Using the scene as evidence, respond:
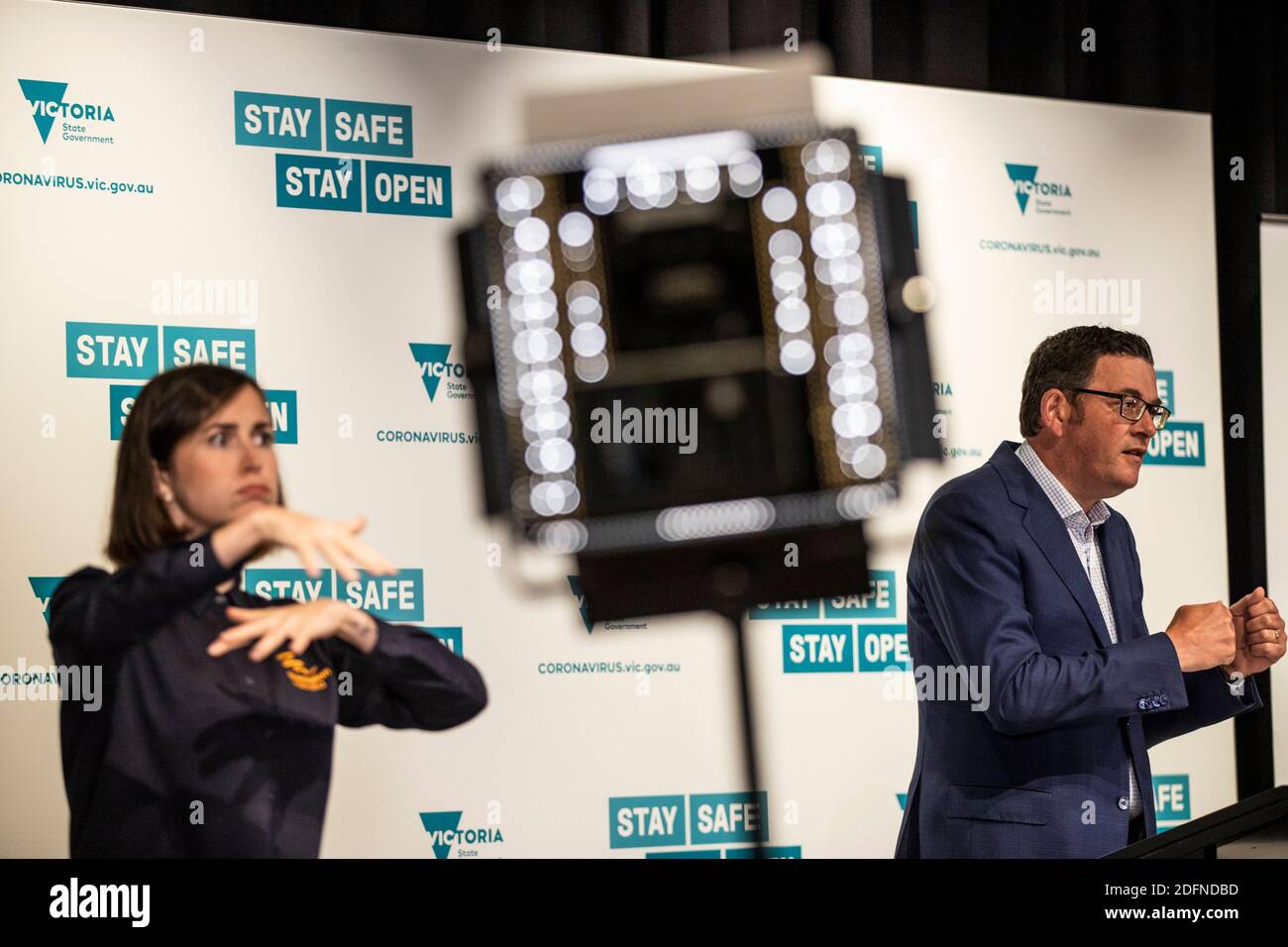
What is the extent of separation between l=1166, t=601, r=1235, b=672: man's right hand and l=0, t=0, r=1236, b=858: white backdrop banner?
639 mm

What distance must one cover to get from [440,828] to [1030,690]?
158cm

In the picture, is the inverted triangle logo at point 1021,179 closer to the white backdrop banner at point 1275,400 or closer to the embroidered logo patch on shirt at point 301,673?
the white backdrop banner at point 1275,400

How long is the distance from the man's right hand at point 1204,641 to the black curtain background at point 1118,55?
61.8 inches

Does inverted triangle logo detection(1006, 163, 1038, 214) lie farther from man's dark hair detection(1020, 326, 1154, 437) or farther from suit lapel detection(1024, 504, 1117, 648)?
suit lapel detection(1024, 504, 1117, 648)

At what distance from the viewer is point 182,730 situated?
246 centimetres

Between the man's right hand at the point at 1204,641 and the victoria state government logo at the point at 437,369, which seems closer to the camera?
the man's right hand at the point at 1204,641

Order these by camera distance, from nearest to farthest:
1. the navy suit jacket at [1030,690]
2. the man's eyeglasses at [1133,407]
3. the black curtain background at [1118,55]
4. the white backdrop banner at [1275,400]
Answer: the navy suit jacket at [1030,690] → the man's eyeglasses at [1133,407] → the black curtain background at [1118,55] → the white backdrop banner at [1275,400]

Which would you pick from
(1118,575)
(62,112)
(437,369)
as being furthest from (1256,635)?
(62,112)

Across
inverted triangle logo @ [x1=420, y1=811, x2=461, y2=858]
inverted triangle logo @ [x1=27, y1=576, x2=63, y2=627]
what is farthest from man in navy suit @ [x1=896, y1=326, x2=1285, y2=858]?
inverted triangle logo @ [x1=27, y1=576, x2=63, y2=627]

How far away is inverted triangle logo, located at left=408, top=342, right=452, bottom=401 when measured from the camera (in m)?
3.37

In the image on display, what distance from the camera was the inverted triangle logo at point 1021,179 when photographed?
12.7 ft

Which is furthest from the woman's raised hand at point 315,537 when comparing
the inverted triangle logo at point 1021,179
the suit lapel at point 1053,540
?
the inverted triangle logo at point 1021,179

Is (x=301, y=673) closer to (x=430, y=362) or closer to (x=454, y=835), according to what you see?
(x=454, y=835)

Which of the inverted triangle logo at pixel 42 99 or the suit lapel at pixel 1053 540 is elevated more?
the inverted triangle logo at pixel 42 99
